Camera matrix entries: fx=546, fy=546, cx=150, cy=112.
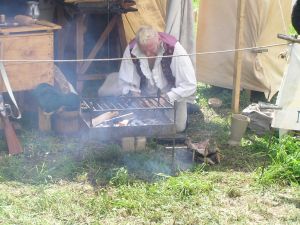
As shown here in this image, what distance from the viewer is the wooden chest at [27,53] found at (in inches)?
229

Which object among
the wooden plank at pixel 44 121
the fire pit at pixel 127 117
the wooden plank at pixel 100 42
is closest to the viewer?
the fire pit at pixel 127 117

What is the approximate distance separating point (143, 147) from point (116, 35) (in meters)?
2.82

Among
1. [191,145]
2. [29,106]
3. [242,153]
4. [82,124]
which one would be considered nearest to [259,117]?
[242,153]

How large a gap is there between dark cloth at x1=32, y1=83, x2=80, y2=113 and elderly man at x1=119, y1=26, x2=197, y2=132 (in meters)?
0.58

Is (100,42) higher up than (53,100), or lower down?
higher up

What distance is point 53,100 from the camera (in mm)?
5945

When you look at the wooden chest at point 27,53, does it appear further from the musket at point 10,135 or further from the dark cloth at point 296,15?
the dark cloth at point 296,15

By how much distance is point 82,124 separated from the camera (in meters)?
5.68

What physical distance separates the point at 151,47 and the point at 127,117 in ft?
2.54

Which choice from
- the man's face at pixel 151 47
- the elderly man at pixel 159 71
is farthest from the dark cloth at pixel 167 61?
the man's face at pixel 151 47

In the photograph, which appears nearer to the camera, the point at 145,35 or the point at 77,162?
the point at 77,162

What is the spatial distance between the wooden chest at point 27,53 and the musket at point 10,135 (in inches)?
14.9

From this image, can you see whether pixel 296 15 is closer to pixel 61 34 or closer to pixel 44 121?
pixel 44 121

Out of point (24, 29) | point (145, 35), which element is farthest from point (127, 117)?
point (24, 29)
